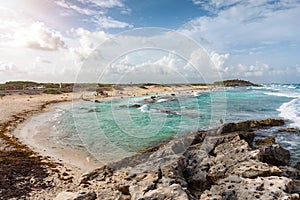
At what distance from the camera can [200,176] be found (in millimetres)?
8078

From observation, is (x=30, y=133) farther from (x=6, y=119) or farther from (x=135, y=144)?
(x=135, y=144)

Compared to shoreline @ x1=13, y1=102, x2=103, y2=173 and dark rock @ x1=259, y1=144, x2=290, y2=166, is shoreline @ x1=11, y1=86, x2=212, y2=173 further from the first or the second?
dark rock @ x1=259, y1=144, x2=290, y2=166

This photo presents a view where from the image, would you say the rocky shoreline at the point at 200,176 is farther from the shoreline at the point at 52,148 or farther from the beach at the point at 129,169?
the shoreline at the point at 52,148

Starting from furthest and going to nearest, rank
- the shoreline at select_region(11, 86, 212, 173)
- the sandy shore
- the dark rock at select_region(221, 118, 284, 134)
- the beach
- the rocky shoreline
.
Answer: the dark rock at select_region(221, 118, 284, 134) → the shoreline at select_region(11, 86, 212, 173) → the sandy shore → the beach → the rocky shoreline

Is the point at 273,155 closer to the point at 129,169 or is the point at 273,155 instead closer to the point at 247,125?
the point at 129,169

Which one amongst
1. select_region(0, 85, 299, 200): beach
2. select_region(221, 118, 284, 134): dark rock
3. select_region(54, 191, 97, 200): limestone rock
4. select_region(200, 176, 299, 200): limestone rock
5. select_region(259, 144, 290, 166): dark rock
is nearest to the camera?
select_region(200, 176, 299, 200): limestone rock

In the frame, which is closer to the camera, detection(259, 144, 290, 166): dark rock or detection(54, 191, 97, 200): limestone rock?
detection(54, 191, 97, 200): limestone rock

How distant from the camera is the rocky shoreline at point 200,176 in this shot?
586 centimetres

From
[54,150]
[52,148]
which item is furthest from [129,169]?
[52,148]

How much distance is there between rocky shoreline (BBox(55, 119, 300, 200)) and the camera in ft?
19.2

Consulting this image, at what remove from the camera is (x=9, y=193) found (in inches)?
319

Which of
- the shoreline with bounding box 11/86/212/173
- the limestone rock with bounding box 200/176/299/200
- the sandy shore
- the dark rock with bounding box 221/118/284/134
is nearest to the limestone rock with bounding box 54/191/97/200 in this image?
the sandy shore

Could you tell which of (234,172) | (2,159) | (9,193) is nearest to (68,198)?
(9,193)

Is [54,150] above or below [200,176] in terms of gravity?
below
